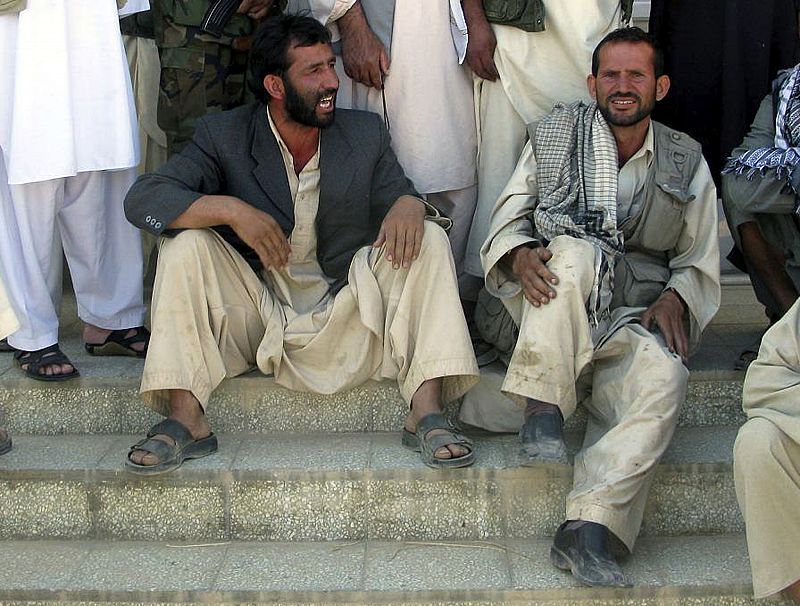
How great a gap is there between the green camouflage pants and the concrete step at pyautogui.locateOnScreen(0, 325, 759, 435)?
96cm

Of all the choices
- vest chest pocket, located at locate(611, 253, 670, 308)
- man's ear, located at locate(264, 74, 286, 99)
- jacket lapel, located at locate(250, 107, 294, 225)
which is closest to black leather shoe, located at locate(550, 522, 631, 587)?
vest chest pocket, located at locate(611, 253, 670, 308)

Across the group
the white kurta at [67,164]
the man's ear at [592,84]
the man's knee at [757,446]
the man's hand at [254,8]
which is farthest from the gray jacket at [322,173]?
the man's knee at [757,446]

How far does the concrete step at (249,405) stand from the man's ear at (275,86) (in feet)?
3.00

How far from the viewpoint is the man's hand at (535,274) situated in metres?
3.50

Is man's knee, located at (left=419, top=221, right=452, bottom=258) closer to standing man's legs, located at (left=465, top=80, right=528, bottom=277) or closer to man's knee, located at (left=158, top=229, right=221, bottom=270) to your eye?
standing man's legs, located at (left=465, top=80, right=528, bottom=277)

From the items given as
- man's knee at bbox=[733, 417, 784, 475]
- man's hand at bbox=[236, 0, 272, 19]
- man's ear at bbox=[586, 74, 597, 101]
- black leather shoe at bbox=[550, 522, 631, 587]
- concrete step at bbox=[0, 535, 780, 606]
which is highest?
man's hand at bbox=[236, 0, 272, 19]

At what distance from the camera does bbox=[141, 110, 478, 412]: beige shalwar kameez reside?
359 cm

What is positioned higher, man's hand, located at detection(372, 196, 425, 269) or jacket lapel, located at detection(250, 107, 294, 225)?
jacket lapel, located at detection(250, 107, 294, 225)

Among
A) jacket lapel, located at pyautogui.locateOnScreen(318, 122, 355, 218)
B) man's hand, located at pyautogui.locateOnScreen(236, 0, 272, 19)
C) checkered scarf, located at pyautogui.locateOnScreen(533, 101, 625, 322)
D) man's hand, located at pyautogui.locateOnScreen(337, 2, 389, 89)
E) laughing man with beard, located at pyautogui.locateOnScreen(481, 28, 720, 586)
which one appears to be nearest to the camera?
laughing man with beard, located at pyautogui.locateOnScreen(481, 28, 720, 586)

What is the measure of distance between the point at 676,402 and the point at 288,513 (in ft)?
3.84

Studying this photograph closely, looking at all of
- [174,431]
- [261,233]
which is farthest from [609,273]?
[174,431]

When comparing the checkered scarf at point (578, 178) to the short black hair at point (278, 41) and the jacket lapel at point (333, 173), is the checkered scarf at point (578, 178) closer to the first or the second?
the jacket lapel at point (333, 173)

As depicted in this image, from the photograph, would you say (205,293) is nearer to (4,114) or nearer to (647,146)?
(4,114)

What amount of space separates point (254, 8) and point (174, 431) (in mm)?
1558
